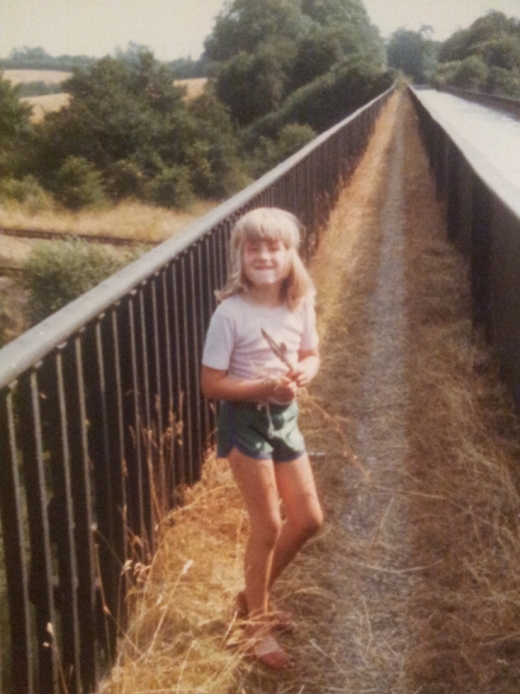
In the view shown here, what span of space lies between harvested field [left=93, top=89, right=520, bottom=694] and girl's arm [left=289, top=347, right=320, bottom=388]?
0.88 m

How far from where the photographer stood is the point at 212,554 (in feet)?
12.5

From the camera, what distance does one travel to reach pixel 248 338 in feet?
9.91

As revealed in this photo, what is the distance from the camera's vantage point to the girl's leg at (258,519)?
3047 millimetres

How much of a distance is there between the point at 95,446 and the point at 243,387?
0.51 metres

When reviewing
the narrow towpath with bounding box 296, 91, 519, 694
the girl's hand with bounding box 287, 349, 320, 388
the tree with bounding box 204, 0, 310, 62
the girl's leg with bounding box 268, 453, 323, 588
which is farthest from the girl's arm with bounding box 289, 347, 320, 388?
the tree with bounding box 204, 0, 310, 62

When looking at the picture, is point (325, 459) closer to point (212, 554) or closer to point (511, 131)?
point (212, 554)

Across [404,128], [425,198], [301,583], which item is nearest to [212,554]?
[301,583]

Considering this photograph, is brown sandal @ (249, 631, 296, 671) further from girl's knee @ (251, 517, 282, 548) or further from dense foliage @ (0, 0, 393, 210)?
dense foliage @ (0, 0, 393, 210)

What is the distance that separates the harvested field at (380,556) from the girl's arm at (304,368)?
883 mm

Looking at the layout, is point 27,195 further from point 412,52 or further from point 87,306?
point 412,52

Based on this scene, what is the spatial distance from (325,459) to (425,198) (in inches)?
396

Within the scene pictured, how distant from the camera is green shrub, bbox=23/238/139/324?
36.5m

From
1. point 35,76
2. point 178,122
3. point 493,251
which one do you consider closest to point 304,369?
point 493,251

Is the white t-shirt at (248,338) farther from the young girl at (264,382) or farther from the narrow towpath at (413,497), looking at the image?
the narrow towpath at (413,497)
